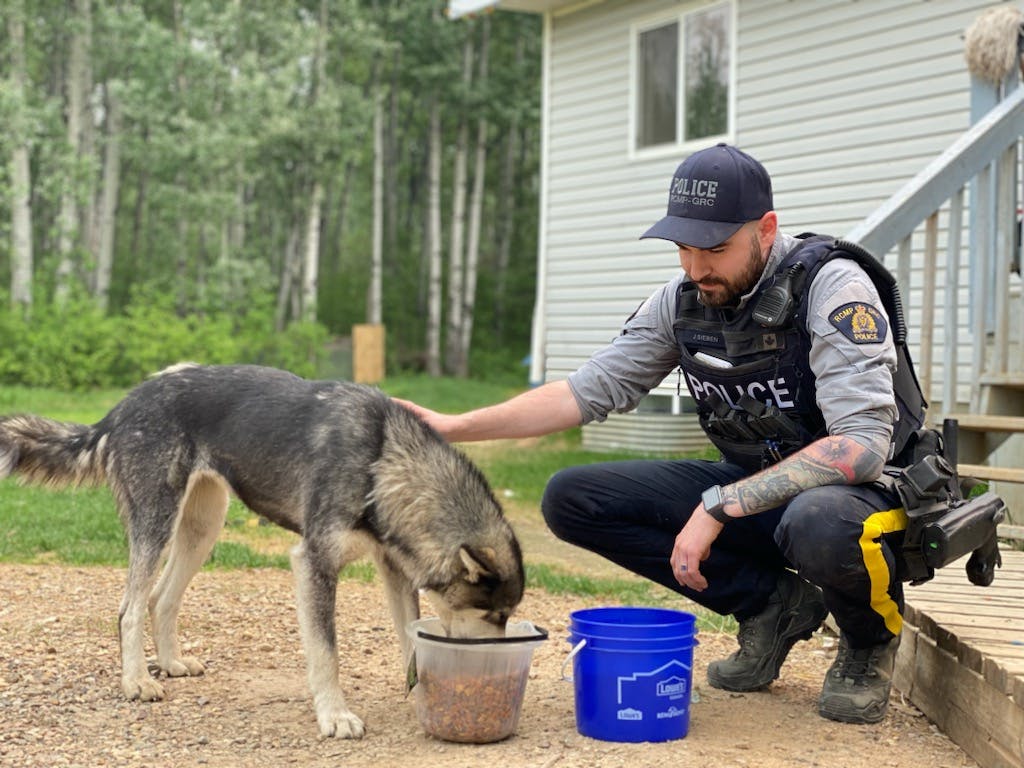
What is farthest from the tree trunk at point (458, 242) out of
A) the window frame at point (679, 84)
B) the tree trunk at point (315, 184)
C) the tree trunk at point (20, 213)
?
the window frame at point (679, 84)

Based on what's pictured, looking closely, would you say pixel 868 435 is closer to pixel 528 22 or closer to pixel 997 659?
pixel 997 659

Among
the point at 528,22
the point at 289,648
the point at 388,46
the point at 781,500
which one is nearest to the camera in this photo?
the point at 781,500

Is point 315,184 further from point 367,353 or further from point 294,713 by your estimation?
point 294,713

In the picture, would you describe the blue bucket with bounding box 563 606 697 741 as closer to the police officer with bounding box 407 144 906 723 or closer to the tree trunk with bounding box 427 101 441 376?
the police officer with bounding box 407 144 906 723

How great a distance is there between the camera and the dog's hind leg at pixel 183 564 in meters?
4.60

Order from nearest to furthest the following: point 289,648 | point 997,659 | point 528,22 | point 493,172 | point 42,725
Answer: point 997,659, point 42,725, point 289,648, point 528,22, point 493,172

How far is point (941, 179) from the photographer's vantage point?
6.32 m

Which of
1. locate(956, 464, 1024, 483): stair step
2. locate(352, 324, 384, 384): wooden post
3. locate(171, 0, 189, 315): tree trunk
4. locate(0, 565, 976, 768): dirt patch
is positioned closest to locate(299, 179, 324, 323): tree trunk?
locate(352, 324, 384, 384): wooden post

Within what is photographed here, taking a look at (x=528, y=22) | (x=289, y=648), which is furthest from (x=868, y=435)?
(x=528, y=22)

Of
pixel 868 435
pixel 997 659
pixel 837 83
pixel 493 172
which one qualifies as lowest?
pixel 997 659

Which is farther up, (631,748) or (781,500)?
(781,500)

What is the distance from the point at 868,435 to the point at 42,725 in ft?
9.54

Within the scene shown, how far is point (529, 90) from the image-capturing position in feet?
96.3

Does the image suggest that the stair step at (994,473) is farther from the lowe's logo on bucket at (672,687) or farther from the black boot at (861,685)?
the lowe's logo on bucket at (672,687)
